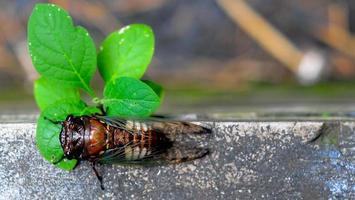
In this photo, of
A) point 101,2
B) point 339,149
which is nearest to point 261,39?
point 101,2

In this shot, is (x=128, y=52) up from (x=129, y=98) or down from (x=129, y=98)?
up

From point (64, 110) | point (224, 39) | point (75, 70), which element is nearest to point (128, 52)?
point (75, 70)

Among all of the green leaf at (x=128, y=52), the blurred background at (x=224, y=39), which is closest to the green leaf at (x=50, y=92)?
the green leaf at (x=128, y=52)

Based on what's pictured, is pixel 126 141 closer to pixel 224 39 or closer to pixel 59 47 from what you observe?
pixel 59 47

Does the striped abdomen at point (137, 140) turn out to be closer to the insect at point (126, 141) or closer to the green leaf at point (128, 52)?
the insect at point (126, 141)

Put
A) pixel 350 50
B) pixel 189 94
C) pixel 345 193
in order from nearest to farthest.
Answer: pixel 345 193
pixel 189 94
pixel 350 50

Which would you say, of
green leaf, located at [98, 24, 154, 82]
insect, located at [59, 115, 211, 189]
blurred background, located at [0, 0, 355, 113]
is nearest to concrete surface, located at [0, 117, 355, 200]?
insect, located at [59, 115, 211, 189]

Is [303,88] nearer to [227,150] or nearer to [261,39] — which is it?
[261,39]
